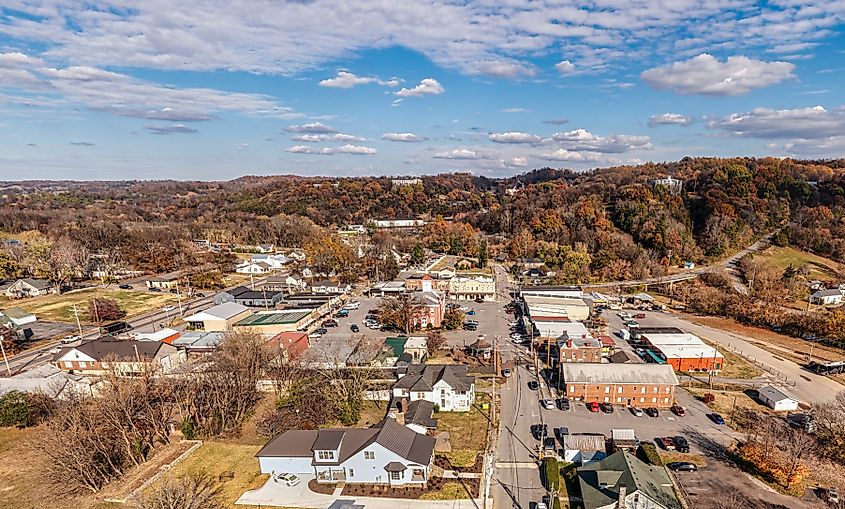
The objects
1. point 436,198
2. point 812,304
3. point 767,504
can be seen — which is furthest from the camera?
point 436,198

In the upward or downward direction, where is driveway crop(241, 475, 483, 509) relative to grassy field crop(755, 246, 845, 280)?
downward

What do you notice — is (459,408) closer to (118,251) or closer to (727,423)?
(727,423)

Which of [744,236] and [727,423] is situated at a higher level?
[744,236]

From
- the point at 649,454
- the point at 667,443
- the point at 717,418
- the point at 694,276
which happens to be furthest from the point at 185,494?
the point at 694,276

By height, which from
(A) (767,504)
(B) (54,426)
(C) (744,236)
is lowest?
(A) (767,504)

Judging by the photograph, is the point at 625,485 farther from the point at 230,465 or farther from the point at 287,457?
the point at 230,465

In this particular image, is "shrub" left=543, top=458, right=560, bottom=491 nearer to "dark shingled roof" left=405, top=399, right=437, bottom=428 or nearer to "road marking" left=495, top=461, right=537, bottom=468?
"road marking" left=495, top=461, right=537, bottom=468

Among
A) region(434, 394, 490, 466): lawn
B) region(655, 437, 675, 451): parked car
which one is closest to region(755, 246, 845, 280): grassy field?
region(655, 437, 675, 451): parked car

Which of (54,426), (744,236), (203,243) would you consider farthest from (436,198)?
(54,426)
